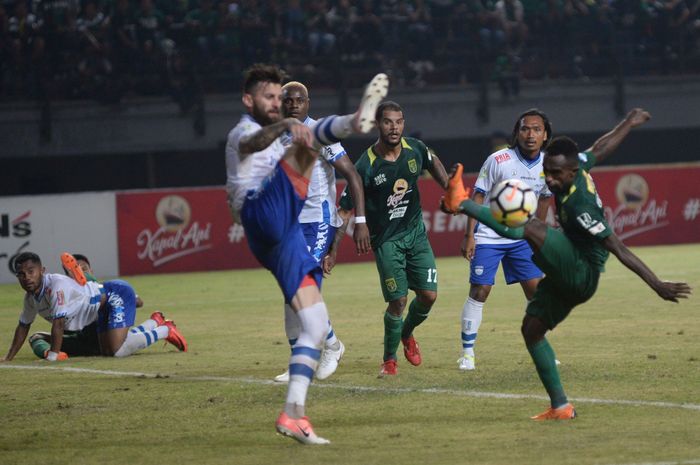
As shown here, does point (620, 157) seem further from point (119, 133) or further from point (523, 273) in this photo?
point (523, 273)

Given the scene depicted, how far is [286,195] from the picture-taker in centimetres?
755

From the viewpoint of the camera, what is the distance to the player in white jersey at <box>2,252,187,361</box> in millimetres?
12344

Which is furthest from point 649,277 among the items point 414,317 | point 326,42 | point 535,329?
point 326,42

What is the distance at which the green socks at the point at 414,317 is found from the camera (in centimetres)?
1085

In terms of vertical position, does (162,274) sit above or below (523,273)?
below

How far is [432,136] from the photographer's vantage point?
2970 cm

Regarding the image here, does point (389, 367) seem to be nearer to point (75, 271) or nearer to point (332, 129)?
point (332, 129)

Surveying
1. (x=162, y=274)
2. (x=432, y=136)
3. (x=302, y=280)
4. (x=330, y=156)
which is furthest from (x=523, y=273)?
(x=432, y=136)

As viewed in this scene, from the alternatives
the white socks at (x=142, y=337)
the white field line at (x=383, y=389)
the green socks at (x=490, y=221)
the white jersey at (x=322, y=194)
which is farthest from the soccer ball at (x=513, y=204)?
the white socks at (x=142, y=337)

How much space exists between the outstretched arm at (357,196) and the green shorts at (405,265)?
0.47m

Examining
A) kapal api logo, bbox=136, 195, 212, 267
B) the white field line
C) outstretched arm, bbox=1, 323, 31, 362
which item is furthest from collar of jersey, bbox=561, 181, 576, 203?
kapal api logo, bbox=136, 195, 212, 267

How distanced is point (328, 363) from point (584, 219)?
10.4ft

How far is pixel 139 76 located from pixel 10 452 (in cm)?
2205

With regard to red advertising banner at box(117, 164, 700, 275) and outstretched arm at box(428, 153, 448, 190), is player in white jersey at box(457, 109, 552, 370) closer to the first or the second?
outstretched arm at box(428, 153, 448, 190)
